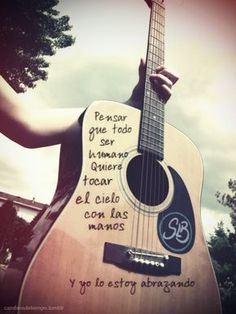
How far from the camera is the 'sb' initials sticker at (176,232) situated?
95cm

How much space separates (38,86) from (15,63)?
13 cm

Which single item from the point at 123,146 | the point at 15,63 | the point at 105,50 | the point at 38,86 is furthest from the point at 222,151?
the point at 15,63

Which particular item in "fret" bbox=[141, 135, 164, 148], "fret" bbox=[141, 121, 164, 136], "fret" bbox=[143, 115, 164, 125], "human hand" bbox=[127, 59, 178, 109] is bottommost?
"fret" bbox=[141, 135, 164, 148]

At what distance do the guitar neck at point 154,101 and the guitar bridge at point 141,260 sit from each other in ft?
0.99

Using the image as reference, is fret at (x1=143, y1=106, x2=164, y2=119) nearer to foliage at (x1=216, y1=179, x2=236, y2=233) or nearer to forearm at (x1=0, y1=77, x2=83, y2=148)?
forearm at (x1=0, y1=77, x2=83, y2=148)

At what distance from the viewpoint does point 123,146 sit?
3.22 feet

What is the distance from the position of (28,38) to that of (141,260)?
0.82m

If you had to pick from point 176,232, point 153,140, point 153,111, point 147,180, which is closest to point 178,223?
point 176,232

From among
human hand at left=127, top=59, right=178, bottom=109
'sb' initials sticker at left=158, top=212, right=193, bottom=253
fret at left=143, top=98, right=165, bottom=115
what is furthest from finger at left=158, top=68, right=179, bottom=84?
'sb' initials sticker at left=158, top=212, right=193, bottom=253

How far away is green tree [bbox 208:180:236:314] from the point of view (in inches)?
41.6

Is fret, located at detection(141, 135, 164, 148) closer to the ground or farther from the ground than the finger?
closer to the ground

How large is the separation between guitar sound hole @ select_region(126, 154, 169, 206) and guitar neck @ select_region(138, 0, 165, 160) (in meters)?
0.04

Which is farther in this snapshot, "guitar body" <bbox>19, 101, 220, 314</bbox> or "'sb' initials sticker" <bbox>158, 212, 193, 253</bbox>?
"'sb' initials sticker" <bbox>158, 212, 193, 253</bbox>

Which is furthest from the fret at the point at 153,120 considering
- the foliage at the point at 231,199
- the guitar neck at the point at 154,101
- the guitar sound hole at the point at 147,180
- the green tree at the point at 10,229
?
the green tree at the point at 10,229
